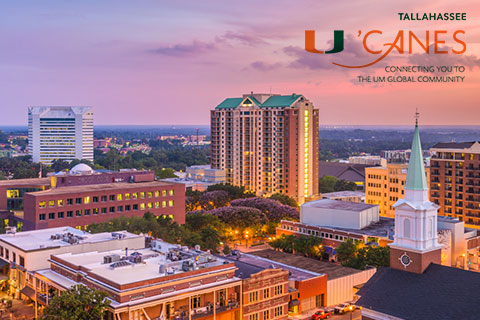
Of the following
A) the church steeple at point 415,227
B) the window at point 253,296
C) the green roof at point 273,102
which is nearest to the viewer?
the church steeple at point 415,227

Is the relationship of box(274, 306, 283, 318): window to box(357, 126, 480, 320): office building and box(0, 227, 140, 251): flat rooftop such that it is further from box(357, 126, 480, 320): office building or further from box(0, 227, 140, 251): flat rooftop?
box(0, 227, 140, 251): flat rooftop

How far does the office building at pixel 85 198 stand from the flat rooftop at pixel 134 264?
38.7m

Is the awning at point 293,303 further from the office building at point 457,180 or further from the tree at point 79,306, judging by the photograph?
the office building at point 457,180

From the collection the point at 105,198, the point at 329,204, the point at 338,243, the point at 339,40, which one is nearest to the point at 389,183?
the point at 329,204

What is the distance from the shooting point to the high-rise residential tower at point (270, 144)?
159 m

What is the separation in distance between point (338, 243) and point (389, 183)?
168 ft

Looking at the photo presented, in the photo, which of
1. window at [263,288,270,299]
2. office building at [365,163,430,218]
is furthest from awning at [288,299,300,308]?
office building at [365,163,430,218]

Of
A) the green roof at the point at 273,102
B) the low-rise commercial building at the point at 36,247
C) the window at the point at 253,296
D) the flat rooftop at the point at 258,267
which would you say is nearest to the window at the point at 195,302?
the window at the point at 253,296

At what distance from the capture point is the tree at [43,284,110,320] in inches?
1777

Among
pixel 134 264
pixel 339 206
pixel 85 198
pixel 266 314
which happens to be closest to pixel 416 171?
pixel 266 314

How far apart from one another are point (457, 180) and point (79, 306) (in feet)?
327

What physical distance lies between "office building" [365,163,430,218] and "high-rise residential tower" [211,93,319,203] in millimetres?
19411

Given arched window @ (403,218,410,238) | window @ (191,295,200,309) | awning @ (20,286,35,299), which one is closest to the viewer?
window @ (191,295,200,309)

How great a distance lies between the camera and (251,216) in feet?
365
